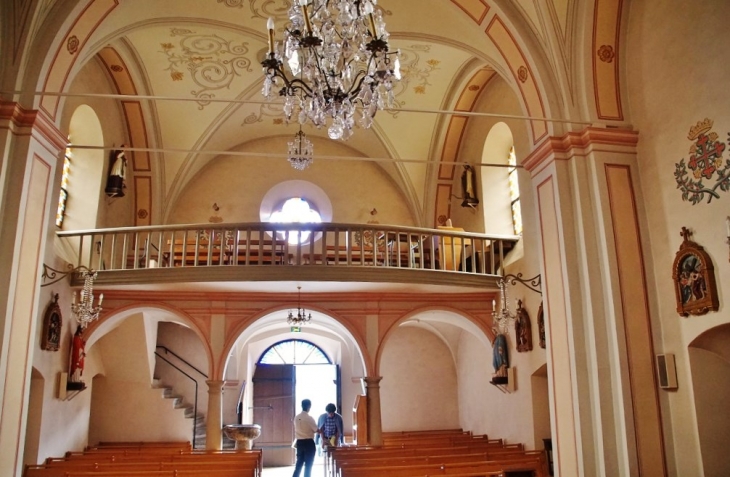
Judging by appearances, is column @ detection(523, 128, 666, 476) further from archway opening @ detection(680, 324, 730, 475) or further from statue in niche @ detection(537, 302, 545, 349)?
statue in niche @ detection(537, 302, 545, 349)

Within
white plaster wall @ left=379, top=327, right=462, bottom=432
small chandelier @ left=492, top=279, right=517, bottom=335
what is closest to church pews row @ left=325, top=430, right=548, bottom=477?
small chandelier @ left=492, top=279, right=517, bottom=335

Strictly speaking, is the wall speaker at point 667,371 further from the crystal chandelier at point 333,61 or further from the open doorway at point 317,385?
the open doorway at point 317,385

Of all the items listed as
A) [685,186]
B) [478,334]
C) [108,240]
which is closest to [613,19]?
[685,186]

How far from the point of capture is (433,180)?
51.8 feet

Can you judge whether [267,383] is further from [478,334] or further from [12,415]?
[12,415]

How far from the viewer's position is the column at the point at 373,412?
43.0 feet

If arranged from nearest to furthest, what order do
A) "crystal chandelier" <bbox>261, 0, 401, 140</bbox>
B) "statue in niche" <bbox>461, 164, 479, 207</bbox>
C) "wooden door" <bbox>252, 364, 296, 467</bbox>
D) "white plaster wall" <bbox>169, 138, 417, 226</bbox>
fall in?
"crystal chandelier" <bbox>261, 0, 401, 140</bbox> → "statue in niche" <bbox>461, 164, 479, 207</bbox> → "white plaster wall" <bbox>169, 138, 417, 226</bbox> → "wooden door" <bbox>252, 364, 296, 467</bbox>

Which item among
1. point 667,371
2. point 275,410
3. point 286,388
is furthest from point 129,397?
point 667,371

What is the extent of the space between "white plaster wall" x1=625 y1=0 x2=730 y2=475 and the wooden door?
12.6m

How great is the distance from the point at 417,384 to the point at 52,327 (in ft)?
29.3

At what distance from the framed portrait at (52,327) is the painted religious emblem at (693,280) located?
375 inches

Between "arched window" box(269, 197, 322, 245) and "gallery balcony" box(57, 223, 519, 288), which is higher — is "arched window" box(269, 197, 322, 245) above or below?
above

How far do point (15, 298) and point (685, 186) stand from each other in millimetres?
7257

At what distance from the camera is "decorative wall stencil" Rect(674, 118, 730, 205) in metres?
6.43
